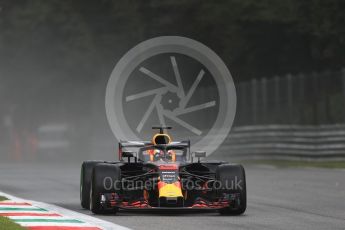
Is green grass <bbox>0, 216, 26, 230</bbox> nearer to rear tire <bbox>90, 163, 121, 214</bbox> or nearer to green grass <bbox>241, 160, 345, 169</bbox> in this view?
rear tire <bbox>90, 163, 121, 214</bbox>

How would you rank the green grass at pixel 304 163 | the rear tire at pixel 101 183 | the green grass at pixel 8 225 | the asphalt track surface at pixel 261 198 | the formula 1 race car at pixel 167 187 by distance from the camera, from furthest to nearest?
the green grass at pixel 304 163 → the rear tire at pixel 101 183 → the formula 1 race car at pixel 167 187 → the asphalt track surface at pixel 261 198 → the green grass at pixel 8 225

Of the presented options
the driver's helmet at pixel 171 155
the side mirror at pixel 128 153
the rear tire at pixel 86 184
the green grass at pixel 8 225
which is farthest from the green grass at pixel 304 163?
the green grass at pixel 8 225

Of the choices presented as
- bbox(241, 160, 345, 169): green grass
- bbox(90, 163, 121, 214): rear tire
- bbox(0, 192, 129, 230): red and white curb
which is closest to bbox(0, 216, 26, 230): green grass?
bbox(0, 192, 129, 230): red and white curb

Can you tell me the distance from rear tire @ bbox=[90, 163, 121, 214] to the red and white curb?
281mm

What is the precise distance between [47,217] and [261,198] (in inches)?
206

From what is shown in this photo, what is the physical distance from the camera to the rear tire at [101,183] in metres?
14.0

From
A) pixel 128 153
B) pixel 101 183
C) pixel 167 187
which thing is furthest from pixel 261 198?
pixel 101 183

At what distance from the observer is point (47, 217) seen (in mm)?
13023

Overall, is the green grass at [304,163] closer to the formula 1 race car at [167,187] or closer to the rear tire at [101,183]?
the formula 1 race car at [167,187]

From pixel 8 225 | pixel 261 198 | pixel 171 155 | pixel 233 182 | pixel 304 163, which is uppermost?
pixel 304 163

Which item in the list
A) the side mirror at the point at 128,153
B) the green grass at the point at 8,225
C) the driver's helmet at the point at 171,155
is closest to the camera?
the green grass at the point at 8,225

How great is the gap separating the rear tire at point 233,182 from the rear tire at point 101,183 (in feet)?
4.32

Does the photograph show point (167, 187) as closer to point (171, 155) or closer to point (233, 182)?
point (233, 182)

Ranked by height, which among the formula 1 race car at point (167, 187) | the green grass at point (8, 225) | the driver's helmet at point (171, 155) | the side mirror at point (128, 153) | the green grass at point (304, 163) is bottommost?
the green grass at point (8, 225)
